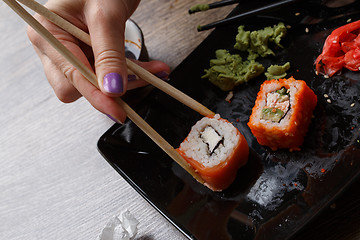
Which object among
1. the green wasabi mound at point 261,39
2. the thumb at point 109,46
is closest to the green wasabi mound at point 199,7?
the green wasabi mound at point 261,39

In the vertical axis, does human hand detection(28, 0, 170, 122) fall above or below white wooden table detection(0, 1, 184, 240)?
above

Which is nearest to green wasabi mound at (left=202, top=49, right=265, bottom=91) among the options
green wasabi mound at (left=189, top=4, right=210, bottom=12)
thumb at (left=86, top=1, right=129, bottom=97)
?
Result: green wasabi mound at (left=189, top=4, right=210, bottom=12)

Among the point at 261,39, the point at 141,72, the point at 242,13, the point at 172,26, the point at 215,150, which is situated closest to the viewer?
the point at 141,72

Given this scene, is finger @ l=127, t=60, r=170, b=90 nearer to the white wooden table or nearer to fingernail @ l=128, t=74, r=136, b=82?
fingernail @ l=128, t=74, r=136, b=82

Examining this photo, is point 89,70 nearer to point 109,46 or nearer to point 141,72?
point 109,46

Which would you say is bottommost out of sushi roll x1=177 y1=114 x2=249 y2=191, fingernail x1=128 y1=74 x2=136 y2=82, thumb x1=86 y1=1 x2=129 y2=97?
sushi roll x1=177 y1=114 x2=249 y2=191

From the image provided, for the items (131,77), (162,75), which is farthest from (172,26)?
(131,77)
